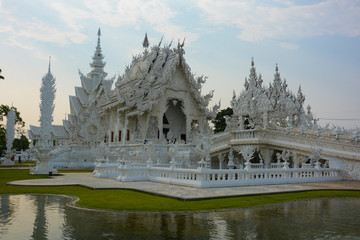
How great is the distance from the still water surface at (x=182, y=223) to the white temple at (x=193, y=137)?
4937 millimetres

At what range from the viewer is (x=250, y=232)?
5.51 meters

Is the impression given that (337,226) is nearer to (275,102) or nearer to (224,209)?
(224,209)

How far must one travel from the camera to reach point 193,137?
26.7 metres

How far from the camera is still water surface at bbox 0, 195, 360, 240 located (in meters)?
5.32

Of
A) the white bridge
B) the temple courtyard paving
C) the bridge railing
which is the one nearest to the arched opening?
the white bridge

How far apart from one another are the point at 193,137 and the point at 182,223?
67.4ft

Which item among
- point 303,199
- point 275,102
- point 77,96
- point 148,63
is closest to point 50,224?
point 303,199

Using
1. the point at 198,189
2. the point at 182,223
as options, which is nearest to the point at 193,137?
the point at 198,189

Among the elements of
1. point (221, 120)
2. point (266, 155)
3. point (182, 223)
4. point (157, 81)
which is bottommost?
point (182, 223)

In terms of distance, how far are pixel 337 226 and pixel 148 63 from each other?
87.4 ft

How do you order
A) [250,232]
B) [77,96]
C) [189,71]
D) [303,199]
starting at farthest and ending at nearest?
[77,96] < [189,71] < [303,199] < [250,232]

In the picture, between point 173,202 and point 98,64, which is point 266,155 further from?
point 98,64

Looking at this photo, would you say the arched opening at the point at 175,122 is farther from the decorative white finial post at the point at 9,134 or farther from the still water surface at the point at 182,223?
the still water surface at the point at 182,223

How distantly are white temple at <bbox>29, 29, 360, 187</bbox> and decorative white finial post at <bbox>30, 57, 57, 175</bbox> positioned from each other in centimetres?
111
